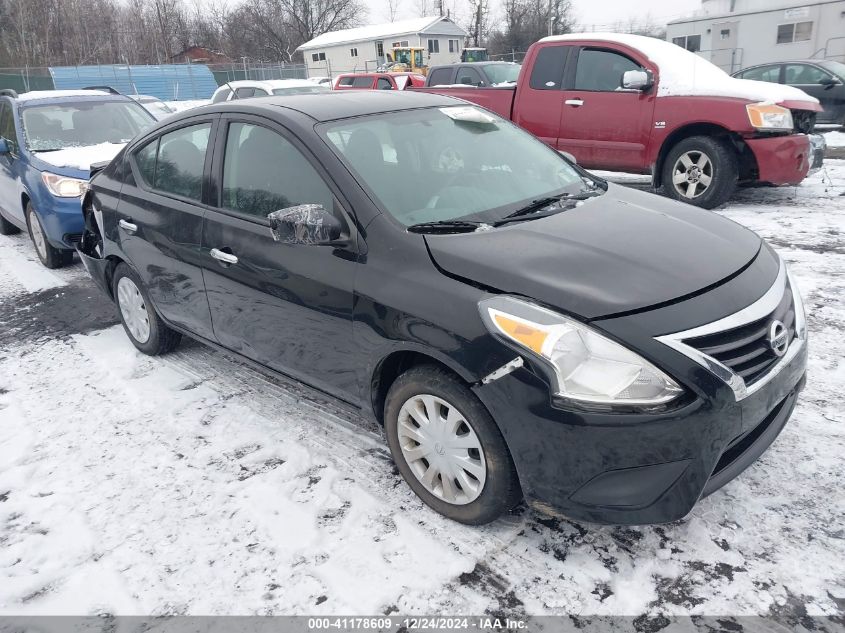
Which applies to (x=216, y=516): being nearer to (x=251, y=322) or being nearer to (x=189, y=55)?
(x=251, y=322)

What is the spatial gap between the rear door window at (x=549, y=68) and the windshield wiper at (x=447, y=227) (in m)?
6.16

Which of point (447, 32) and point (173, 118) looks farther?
point (447, 32)

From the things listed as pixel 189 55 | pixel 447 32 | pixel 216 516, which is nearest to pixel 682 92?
pixel 216 516

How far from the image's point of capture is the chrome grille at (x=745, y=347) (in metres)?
2.23

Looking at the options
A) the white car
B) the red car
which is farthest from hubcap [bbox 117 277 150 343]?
the red car

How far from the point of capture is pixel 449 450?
2.62m

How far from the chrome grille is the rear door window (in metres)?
6.57

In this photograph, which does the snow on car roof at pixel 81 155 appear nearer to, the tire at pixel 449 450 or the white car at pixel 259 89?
the tire at pixel 449 450

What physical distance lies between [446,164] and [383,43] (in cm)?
5632

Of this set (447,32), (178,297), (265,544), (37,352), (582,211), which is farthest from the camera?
(447,32)

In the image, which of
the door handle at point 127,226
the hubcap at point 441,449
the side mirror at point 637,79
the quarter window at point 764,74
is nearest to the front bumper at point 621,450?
the hubcap at point 441,449

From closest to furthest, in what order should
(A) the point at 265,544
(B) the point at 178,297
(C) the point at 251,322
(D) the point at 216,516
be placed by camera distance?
1. (A) the point at 265,544
2. (D) the point at 216,516
3. (C) the point at 251,322
4. (B) the point at 178,297

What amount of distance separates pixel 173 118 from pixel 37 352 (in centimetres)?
217

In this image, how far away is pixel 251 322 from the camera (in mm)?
3473
